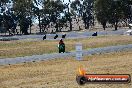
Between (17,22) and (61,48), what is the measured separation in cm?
7657

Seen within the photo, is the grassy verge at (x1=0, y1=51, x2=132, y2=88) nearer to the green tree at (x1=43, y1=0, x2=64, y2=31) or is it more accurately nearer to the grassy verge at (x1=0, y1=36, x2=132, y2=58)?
the grassy verge at (x1=0, y1=36, x2=132, y2=58)

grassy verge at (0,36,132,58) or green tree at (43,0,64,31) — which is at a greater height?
green tree at (43,0,64,31)

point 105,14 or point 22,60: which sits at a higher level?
point 105,14

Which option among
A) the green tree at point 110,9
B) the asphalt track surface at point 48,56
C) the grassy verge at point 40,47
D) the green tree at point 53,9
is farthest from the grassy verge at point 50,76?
the green tree at point 53,9

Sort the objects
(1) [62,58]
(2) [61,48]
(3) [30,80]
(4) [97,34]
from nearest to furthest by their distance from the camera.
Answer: (3) [30,80], (1) [62,58], (2) [61,48], (4) [97,34]

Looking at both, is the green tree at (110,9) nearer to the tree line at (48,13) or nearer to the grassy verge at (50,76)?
the tree line at (48,13)

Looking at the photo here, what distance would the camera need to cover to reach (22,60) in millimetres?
25484

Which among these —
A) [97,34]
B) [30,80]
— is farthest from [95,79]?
[97,34]

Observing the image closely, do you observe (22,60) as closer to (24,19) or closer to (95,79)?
(95,79)

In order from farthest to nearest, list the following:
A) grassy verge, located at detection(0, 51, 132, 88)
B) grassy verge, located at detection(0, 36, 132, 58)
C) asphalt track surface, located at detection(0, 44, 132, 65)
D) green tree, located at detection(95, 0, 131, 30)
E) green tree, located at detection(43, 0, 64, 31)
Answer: green tree, located at detection(43, 0, 64, 31)
green tree, located at detection(95, 0, 131, 30)
grassy verge, located at detection(0, 36, 132, 58)
asphalt track surface, located at detection(0, 44, 132, 65)
grassy verge, located at detection(0, 51, 132, 88)

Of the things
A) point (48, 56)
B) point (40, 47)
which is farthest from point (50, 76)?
point (40, 47)

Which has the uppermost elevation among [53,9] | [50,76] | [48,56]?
[53,9]

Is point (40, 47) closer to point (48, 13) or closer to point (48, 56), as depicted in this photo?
point (48, 56)

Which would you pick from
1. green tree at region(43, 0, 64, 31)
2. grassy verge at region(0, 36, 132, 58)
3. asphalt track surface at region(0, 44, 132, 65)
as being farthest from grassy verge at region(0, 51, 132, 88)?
green tree at region(43, 0, 64, 31)
